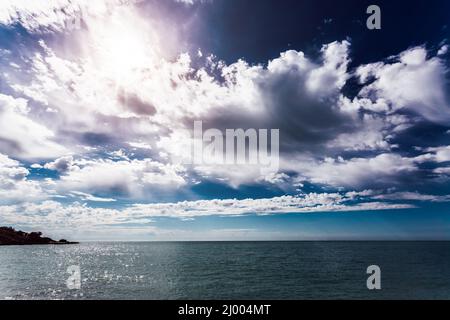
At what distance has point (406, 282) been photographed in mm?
51062

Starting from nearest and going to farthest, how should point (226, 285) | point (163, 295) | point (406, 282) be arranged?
point (163, 295)
point (226, 285)
point (406, 282)

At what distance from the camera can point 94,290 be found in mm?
42312
